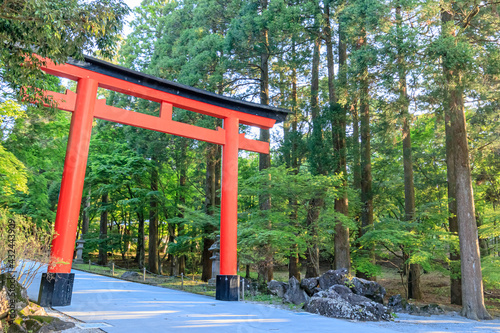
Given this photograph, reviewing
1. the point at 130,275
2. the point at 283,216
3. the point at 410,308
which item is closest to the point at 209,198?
the point at 130,275

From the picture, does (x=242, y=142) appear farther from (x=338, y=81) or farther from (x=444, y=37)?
(x=444, y=37)

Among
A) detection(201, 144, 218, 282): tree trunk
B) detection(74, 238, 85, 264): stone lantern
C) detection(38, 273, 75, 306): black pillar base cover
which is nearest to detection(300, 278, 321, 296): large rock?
detection(38, 273, 75, 306): black pillar base cover

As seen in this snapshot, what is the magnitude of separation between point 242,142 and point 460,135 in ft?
18.8

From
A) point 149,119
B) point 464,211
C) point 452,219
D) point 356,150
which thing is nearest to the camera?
point 149,119

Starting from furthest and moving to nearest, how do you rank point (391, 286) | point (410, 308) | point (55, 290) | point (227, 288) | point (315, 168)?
point (391, 286), point (315, 168), point (410, 308), point (227, 288), point (55, 290)

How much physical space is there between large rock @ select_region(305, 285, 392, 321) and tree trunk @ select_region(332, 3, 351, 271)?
3.51m

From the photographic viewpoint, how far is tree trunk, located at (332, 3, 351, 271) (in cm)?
1084

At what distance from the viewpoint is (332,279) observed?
27.0ft

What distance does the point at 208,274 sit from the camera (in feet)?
45.6

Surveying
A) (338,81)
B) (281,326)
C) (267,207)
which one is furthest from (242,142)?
(281,326)

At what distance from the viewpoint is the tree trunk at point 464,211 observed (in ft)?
27.7

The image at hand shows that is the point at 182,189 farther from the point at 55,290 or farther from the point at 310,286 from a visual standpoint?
the point at 55,290

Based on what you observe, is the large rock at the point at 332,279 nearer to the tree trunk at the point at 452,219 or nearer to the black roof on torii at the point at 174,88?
the black roof on torii at the point at 174,88

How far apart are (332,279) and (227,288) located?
2478 millimetres
